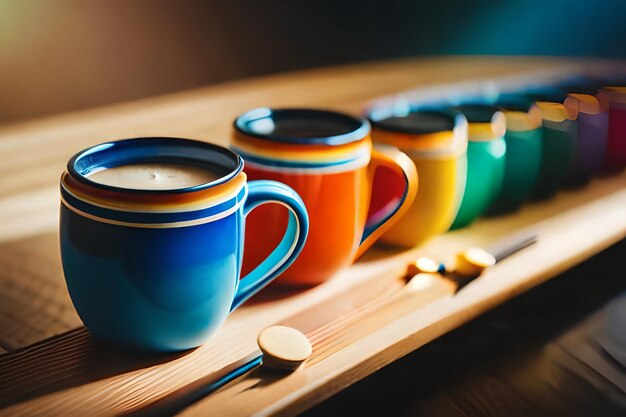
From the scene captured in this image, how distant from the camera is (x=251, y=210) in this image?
0.51 metres

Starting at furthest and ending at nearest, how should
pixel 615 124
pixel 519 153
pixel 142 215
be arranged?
pixel 615 124 → pixel 519 153 → pixel 142 215

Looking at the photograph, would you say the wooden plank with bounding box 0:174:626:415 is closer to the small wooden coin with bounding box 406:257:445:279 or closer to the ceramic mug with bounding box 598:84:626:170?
the small wooden coin with bounding box 406:257:445:279

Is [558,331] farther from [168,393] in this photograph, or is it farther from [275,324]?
[168,393]

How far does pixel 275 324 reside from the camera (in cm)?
51

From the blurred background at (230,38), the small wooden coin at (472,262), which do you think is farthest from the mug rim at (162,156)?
the blurred background at (230,38)

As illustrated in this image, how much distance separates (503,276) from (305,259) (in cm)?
19

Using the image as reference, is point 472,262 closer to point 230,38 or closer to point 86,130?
point 86,130

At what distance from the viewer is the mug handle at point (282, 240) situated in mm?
454

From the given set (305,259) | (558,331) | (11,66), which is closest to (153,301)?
(305,259)

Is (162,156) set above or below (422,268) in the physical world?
above

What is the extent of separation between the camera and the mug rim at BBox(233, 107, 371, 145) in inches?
19.9

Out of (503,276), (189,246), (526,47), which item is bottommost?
(526,47)

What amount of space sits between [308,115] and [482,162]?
0.62 ft

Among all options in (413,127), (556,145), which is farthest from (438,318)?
(556,145)
